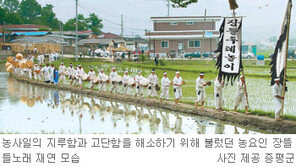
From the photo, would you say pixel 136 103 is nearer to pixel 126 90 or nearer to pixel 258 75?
pixel 126 90

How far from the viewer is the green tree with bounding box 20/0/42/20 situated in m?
78.1

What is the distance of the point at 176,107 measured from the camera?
579 inches

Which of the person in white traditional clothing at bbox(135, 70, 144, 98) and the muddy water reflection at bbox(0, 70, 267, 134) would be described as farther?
the person in white traditional clothing at bbox(135, 70, 144, 98)

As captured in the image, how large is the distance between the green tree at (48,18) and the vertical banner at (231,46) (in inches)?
2558

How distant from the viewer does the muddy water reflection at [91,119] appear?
457 inches

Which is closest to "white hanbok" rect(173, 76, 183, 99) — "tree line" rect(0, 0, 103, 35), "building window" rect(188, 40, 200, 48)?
"building window" rect(188, 40, 200, 48)

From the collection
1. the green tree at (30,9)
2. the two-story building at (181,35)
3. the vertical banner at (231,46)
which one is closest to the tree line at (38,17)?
the green tree at (30,9)

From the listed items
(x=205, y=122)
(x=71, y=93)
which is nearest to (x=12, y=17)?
(x=71, y=93)

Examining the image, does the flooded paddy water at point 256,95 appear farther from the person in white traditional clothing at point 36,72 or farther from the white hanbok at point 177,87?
the person in white traditional clothing at point 36,72

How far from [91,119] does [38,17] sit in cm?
7119

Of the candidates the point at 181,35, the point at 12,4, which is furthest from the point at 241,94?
the point at 12,4

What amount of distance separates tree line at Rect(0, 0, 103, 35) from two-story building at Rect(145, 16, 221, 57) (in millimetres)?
27016

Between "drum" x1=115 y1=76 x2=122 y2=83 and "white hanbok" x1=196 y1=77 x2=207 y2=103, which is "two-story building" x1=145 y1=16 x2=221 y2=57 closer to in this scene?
"drum" x1=115 y1=76 x2=122 y2=83

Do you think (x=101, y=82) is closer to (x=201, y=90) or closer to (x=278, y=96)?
(x=201, y=90)
